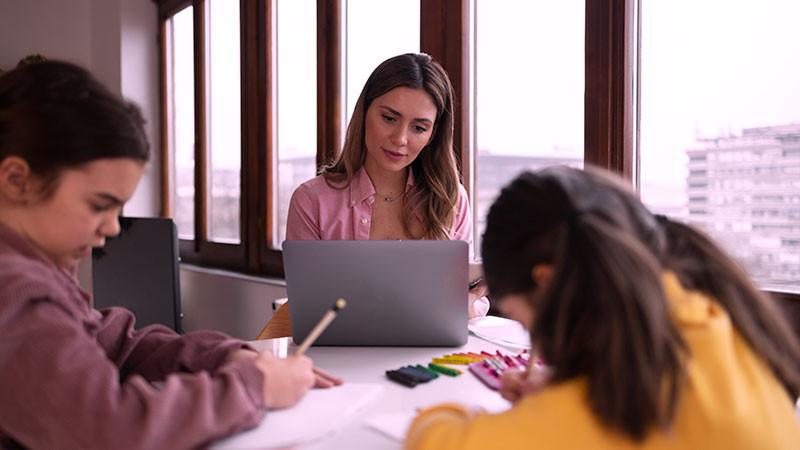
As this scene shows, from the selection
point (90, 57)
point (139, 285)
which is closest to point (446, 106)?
point (139, 285)

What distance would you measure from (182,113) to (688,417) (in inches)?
155

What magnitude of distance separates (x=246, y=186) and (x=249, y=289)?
587 mm

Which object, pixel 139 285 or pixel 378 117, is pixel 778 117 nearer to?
pixel 378 117

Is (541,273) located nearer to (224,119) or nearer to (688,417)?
(688,417)

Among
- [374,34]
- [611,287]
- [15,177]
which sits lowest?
[611,287]

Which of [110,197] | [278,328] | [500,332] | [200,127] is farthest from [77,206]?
[200,127]

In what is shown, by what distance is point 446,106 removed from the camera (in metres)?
1.81

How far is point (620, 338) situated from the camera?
550mm

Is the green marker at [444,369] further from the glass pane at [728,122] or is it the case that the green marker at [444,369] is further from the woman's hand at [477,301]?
the glass pane at [728,122]

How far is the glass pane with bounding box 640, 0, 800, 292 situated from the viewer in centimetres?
138

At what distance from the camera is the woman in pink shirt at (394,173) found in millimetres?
1729

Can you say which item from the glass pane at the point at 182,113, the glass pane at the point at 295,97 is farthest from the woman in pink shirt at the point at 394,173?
the glass pane at the point at 182,113

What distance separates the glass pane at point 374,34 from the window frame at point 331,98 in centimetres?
7

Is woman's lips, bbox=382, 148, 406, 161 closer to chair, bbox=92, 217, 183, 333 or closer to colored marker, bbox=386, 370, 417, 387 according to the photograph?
colored marker, bbox=386, 370, 417, 387
